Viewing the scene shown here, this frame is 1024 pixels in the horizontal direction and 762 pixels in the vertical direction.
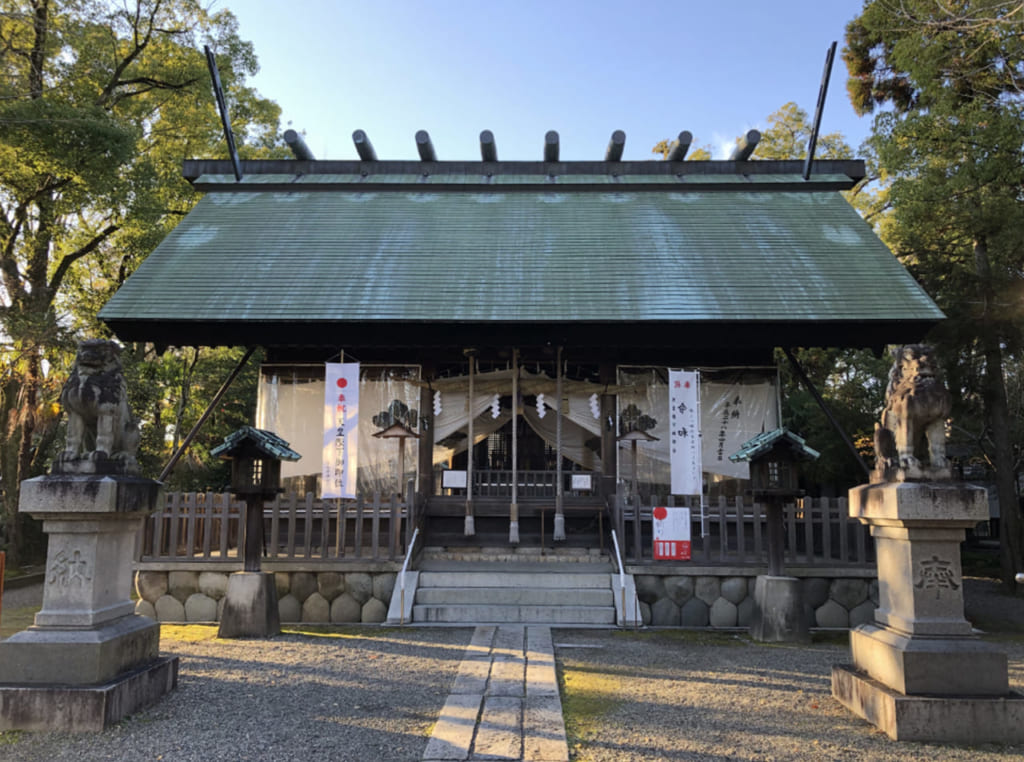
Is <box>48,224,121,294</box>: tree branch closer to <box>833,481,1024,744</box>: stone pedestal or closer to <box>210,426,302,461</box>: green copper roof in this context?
<box>210,426,302,461</box>: green copper roof

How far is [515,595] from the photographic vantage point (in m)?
9.30

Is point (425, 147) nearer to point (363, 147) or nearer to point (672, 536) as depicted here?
point (363, 147)

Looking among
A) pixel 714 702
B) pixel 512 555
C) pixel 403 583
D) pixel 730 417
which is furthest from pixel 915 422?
pixel 730 417

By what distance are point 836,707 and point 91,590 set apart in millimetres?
Result: 6232

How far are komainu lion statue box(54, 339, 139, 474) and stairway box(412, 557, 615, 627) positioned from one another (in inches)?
193

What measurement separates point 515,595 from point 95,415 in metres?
5.94

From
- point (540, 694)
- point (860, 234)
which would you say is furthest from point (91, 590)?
point (860, 234)

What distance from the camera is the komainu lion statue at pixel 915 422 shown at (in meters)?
5.26

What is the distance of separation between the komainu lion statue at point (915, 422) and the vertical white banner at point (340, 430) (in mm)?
7791

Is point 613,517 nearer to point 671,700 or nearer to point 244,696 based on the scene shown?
point 671,700

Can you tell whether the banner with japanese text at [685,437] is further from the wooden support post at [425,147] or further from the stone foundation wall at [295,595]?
the wooden support post at [425,147]

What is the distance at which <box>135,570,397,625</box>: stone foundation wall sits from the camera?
941cm

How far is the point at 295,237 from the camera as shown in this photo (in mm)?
12695

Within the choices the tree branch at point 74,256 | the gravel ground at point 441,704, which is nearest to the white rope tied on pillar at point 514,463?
the gravel ground at point 441,704
